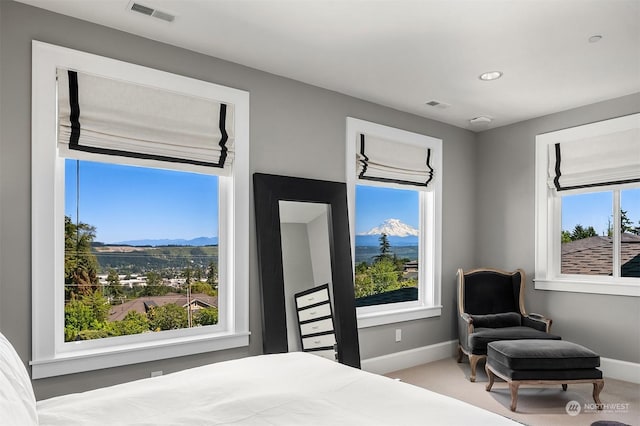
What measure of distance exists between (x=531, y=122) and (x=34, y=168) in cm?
450

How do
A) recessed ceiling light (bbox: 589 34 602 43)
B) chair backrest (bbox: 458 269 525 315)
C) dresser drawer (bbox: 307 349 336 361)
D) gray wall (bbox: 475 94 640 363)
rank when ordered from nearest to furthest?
recessed ceiling light (bbox: 589 34 602 43) → dresser drawer (bbox: 307 349 336 361) → gray wall (bbox: 475 94 640 363) → chair backrest (bbox: 458 269 525 315)

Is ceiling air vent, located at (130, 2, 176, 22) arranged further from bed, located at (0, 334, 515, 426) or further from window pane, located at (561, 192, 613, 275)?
window pane, located at (561, 192, 613, 275)

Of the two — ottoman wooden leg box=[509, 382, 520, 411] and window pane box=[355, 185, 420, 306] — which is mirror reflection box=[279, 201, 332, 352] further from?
ottoman wooden leg box=[509, 382, 520, 411]

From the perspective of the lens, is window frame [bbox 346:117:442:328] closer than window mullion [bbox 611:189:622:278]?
No

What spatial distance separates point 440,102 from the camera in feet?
13.8

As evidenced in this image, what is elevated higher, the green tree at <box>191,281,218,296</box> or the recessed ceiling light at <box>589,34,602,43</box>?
the recessed ceiling light at <box>589,34,602,43</box>

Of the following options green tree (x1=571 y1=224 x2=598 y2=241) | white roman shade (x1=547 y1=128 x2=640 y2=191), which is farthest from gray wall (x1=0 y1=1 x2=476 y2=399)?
green tree (x1=571 y1=224 x2=598 y2=241)

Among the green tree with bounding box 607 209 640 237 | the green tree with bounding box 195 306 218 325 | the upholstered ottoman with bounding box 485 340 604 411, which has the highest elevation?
the green tree with bounding box 607 209 640 237

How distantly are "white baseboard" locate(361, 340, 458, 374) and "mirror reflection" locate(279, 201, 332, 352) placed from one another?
0.96 m

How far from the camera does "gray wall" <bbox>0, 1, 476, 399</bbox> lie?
8.00 ft

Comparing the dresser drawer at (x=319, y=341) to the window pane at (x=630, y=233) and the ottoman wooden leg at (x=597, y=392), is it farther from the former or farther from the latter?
the window pane at (x=630, y=233)

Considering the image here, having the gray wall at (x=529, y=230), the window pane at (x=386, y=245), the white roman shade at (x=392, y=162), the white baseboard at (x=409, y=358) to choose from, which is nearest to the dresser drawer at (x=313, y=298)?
the window pane at (x=386, y=245)

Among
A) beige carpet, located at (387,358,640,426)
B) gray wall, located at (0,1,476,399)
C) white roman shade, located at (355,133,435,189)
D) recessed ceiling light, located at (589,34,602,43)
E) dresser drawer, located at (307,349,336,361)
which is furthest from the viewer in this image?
white roman shade, located at (355,133,435,189)

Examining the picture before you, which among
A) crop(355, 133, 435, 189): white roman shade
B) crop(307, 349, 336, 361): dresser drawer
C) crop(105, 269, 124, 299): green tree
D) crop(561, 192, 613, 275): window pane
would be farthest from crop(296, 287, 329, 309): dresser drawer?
crop(561, 192, 613, 275): window pane
